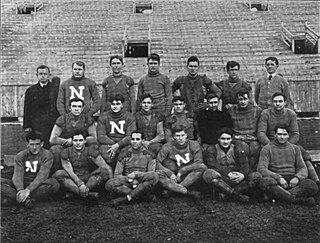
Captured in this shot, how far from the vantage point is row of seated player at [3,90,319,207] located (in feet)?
13.9

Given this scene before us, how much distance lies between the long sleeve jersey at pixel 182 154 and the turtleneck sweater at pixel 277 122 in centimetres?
71

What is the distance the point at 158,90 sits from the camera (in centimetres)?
529

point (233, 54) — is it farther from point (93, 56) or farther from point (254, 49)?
point (93, 56)

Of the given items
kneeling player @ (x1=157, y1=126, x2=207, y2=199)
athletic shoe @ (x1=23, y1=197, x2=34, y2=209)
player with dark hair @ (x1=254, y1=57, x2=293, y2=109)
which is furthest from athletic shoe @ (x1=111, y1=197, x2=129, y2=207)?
player with dark hair @ (x1=254, y1=57, x2=293, y2=109)

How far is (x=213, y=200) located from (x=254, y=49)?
653 cm

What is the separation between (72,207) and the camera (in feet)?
13.5

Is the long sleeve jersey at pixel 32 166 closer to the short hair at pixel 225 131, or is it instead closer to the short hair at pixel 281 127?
the short hair at pixel 225 131

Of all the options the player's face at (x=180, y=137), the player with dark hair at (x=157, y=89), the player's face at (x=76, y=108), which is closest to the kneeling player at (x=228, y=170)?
the player's face at (x=180, y=137)

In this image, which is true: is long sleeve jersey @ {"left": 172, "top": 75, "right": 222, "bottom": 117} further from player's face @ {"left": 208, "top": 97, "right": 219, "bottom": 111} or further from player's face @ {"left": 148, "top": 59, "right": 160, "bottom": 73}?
player's face @ {"left": 208, "top": 97, "right": 219, "bottom": 111}

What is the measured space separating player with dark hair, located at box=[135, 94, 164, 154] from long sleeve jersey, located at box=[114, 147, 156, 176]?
36cm

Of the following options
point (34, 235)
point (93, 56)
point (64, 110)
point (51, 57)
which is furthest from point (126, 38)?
point (34, 235)

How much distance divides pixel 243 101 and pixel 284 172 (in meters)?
0.87

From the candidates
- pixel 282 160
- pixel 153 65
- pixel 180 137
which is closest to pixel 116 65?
pixel 153 65

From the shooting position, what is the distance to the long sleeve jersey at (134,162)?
14.6 feet
